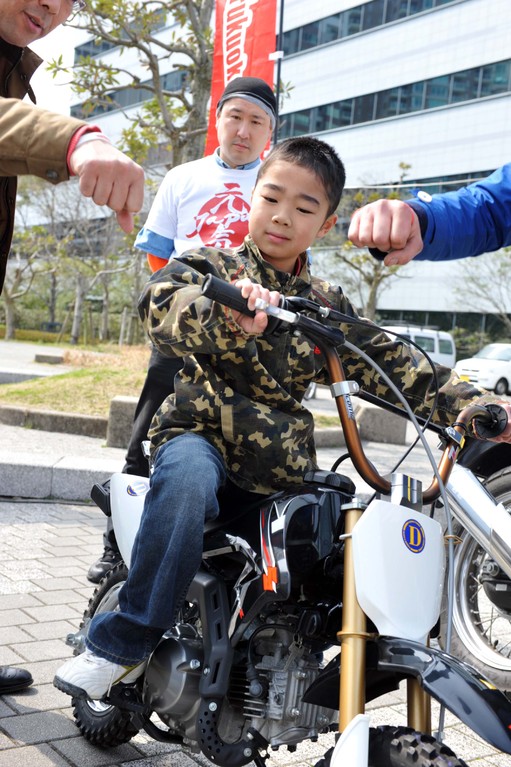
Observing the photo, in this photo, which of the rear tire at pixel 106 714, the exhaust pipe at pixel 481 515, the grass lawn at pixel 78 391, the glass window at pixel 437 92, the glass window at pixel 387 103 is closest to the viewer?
the rear tire at pixel 106 714

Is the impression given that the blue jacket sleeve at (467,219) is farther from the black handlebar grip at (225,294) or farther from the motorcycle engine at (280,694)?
the motorcycle engine at (280,694)

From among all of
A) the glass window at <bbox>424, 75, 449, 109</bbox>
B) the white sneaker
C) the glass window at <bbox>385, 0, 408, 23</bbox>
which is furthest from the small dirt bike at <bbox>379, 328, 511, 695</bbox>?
the glass window at <bbox>385, 0, 408, 23</bbox>

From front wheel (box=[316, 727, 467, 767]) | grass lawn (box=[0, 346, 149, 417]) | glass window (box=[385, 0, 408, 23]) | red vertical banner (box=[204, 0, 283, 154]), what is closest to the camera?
front wheel (box=[316, 727, 467, 767])

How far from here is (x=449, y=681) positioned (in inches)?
71.6

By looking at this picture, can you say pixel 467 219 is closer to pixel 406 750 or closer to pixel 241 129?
pixel 241 129

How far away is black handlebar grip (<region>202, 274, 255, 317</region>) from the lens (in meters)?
1.92

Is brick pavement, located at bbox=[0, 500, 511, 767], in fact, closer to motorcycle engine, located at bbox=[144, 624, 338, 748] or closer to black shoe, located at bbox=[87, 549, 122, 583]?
black shoe, located at bbox=[87, 549, 122, 583]

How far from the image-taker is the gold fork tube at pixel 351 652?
1.85 m

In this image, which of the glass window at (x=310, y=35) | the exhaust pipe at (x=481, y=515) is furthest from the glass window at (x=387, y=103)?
the exhaust pipe at (x=481, y=515)

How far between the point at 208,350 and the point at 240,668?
0.82 metres

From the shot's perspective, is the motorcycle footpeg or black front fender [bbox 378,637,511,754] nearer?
black front fender [bbox 378,637,511,754]

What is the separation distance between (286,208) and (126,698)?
1447 mm

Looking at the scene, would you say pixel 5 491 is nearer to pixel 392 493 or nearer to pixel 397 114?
pixel 392 493

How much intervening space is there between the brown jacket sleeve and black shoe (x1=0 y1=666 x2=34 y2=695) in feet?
6.25
